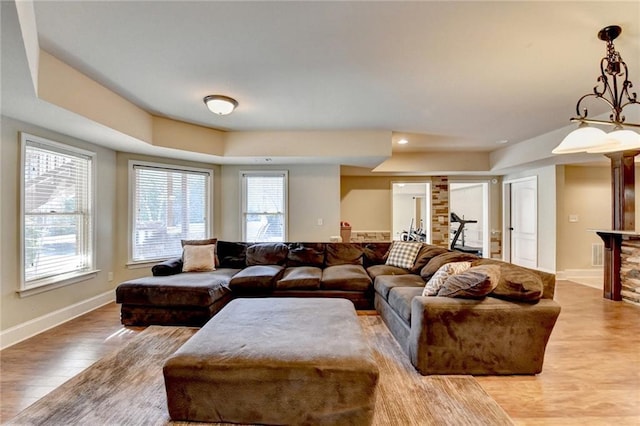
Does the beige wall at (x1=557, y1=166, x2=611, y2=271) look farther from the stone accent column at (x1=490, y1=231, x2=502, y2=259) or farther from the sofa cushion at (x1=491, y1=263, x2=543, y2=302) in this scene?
the sofa cushion at (x1=491, y1=263, x2=543, y2=302)

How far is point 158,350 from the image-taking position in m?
2.88

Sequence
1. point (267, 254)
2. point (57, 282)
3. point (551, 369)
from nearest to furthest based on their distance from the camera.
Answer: point (551, 369), point (57, 282), point (267, 254)

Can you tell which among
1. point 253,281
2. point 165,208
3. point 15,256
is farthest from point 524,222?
point 15,256

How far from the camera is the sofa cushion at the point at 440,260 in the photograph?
3.50 metres

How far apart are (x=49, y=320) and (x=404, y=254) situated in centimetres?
444

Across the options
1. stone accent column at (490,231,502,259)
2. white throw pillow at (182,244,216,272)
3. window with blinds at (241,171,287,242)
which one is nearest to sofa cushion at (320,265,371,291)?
white throw pillow at (182,244,216,272)

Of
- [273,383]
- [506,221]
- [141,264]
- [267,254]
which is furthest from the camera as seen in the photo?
[506,221]

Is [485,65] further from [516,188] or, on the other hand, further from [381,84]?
[516,188]

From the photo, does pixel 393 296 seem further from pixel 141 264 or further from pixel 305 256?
pixel 141 264

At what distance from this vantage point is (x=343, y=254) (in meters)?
4.84

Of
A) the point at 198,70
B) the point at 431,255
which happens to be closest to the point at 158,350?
the point at 198,70

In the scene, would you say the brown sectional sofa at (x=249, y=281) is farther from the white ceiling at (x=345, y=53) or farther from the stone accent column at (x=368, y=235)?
the stone accent column at (x=368, y=235)

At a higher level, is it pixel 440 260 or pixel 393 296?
pixel 440 260

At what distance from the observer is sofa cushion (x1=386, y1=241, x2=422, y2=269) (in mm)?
4320
